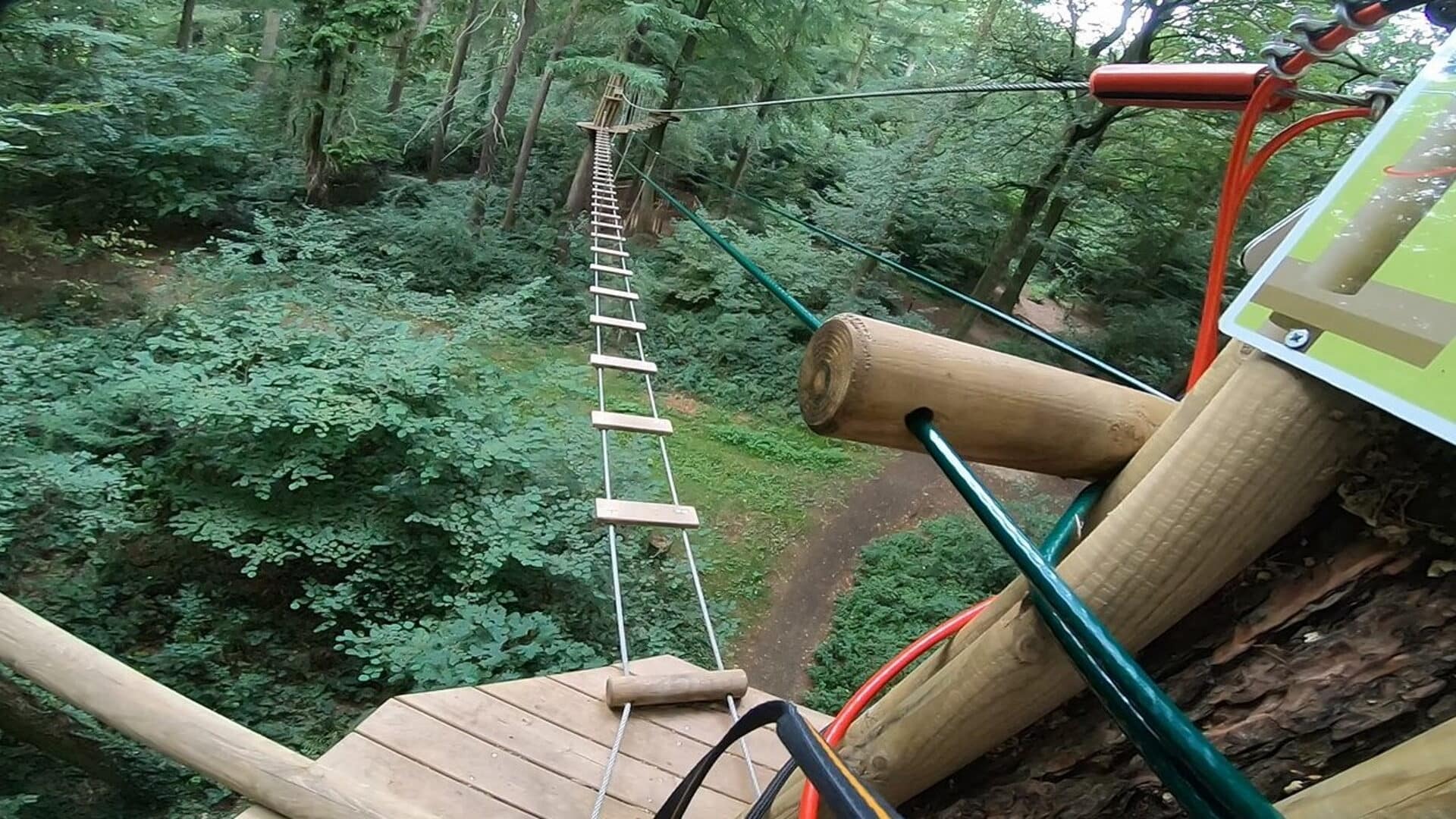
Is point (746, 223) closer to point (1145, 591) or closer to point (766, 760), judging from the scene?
point (766, 760)

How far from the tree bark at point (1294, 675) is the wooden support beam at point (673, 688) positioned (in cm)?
111

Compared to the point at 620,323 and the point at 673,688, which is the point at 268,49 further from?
the point at 673,688

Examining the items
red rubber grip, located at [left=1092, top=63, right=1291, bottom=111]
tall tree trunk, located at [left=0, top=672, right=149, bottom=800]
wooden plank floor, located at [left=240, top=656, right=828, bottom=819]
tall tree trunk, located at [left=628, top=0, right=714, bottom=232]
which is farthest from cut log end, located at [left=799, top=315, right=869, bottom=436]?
tall tree trunk, located at [left=628, top=0, right=714, bottom=232]

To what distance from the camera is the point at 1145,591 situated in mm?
610

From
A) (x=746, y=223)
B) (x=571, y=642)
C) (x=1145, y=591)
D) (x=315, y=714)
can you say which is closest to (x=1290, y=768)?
(x=1145, y=591)

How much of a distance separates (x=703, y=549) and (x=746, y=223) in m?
7.66

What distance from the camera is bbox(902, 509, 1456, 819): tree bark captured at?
1.66 ft

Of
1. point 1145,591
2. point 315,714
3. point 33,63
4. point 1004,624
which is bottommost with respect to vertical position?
point 315,714

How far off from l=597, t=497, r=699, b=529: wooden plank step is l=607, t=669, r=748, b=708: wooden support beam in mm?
711

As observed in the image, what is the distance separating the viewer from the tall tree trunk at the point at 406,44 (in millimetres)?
10070

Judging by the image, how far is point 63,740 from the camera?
3.23 m

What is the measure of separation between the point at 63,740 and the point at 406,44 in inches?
379

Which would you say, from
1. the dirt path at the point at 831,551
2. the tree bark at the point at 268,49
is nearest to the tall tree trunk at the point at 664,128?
the dirt path at the point at 831,551

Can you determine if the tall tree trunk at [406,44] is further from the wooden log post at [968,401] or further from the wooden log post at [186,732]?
the wooden log post at [968,401]
